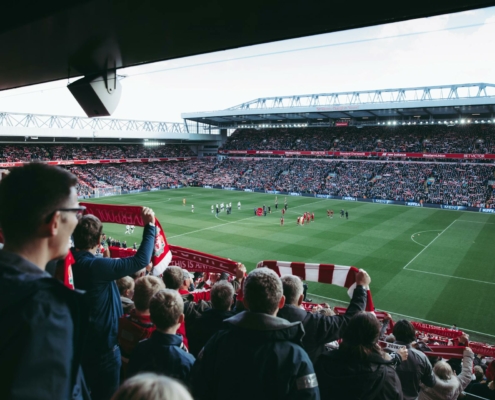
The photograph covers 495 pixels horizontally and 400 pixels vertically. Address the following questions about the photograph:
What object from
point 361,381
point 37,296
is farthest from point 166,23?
point 361,381

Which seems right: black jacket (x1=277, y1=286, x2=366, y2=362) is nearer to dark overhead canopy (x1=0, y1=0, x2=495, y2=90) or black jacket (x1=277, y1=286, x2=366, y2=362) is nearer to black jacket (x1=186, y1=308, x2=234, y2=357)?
black jacket (x1=186, y1=308, x2=234, y2=357)

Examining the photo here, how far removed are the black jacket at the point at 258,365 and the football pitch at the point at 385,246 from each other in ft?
46.7

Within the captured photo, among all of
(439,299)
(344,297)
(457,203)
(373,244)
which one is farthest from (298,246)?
(457,203)

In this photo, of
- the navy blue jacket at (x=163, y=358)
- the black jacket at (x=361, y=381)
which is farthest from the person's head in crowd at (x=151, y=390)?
the black jacket at (x=361, y=381)

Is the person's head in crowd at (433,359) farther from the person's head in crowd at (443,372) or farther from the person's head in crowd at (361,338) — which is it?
the person's head in crowd at (361,338)

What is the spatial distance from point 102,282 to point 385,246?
24232 mm

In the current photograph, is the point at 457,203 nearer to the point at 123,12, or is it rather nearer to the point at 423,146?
the point at 423,146

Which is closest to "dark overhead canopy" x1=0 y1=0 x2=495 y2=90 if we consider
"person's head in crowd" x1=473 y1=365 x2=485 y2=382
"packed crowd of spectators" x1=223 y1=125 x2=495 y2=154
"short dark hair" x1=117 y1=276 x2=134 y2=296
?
"short dark hair" x1=117 y1=276 x2=134 y2=296

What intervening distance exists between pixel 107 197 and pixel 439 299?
42.7 m

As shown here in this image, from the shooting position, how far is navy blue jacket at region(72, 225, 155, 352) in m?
3.59

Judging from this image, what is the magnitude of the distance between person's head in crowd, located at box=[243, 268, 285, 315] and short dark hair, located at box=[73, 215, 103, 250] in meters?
2.06

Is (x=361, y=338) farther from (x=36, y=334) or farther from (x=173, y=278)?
(x=173, y=278)

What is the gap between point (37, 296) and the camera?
1.46 metres

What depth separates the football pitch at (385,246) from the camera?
16225 mm
